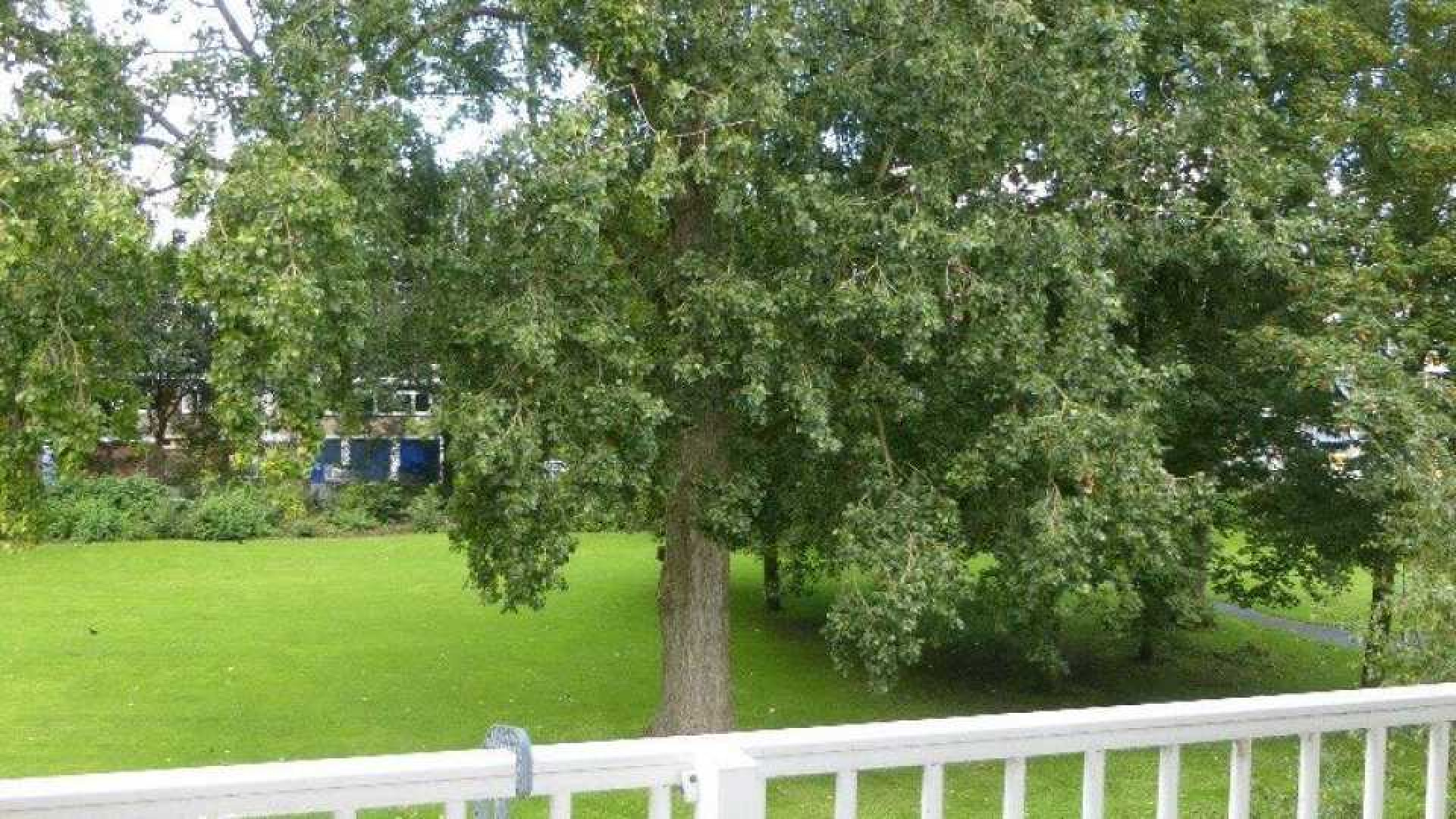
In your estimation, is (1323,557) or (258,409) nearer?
(258,409)

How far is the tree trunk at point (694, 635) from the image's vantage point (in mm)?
12398

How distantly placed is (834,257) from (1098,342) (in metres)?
2.04

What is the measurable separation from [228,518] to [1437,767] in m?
28.2

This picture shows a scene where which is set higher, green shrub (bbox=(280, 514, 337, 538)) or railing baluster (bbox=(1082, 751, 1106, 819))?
railing baluster (bbox=(1082, 751, 1106, 819))

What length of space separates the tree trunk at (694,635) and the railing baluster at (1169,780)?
9.91 m

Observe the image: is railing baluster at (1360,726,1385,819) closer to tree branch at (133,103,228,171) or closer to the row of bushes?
tree branch at (133,103,228,171)

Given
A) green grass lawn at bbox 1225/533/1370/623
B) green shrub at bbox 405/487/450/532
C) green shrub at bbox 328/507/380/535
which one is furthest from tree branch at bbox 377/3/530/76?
green shrub at bbox 328/507/380/535

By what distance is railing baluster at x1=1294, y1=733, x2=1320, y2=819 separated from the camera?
8.10ft

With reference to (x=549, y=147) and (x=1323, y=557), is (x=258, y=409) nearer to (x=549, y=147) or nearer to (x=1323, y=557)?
(x=549, y=147)

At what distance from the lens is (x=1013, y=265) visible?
35.3 ft

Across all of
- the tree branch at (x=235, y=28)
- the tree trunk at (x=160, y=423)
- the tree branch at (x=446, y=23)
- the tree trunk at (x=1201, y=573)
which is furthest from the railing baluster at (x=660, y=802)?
the tree trunk at (x=160, y=423)

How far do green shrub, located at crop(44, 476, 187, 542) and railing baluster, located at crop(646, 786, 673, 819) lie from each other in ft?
90.1

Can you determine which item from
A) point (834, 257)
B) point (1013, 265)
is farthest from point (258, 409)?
point (1013, 265)

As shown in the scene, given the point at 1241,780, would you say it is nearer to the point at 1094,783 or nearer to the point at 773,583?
the point at 1094,783
